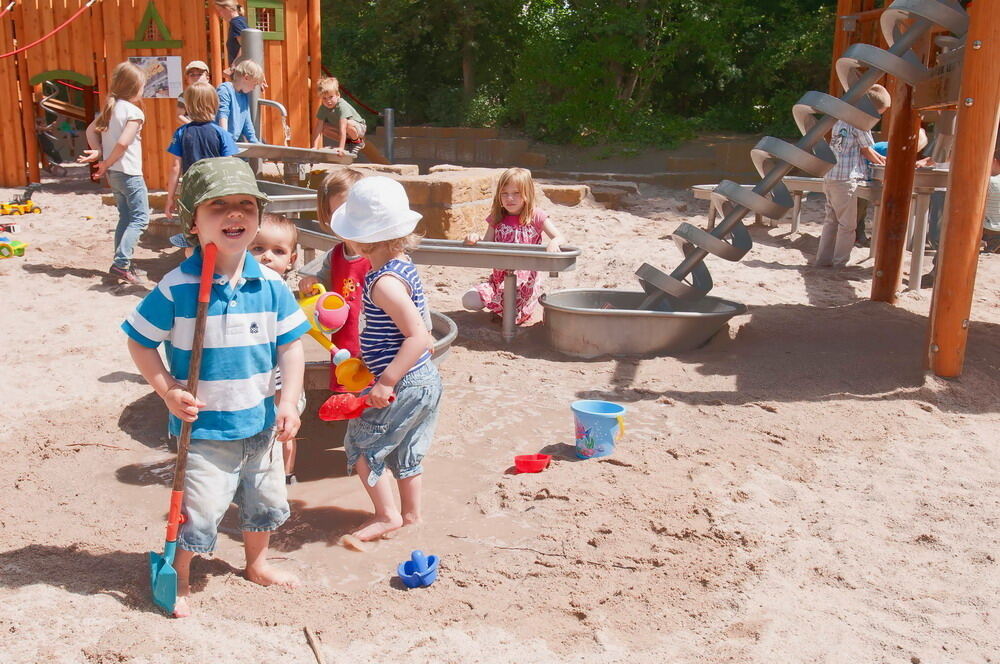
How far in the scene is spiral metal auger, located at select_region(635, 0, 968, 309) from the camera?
5.18 metres

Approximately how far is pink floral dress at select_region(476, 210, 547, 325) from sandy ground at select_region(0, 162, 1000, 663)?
325mm

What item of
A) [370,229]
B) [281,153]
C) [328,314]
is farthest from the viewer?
[281,153]

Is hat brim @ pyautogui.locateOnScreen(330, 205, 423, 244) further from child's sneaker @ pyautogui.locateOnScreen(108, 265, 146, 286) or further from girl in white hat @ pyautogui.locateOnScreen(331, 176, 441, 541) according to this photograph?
child's sneaker @ pyautogui.locateOnScreen(108, 265, 146, 286)

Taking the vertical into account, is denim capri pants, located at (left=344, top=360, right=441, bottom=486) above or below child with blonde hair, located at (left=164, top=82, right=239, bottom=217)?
below

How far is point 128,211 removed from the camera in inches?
282

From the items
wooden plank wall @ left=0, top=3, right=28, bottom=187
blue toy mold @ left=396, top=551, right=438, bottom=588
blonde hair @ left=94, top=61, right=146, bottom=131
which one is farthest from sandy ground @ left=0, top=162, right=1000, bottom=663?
wooden plank wall @ left=0, top=3, right=28, bottom=187

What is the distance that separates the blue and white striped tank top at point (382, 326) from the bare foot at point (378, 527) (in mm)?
504

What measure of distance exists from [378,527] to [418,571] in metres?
0.37

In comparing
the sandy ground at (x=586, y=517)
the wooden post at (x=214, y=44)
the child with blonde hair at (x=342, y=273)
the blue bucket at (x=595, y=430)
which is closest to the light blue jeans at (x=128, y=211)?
the sandy ground at (x=586, y=517)

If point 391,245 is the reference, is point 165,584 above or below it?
below

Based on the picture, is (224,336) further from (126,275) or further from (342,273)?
(126,275)

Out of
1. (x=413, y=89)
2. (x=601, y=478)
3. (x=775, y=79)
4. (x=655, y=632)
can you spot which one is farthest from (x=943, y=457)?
(x=413, y=89)

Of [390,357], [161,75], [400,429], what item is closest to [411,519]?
[400,429]

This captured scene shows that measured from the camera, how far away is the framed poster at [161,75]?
1105 cm
